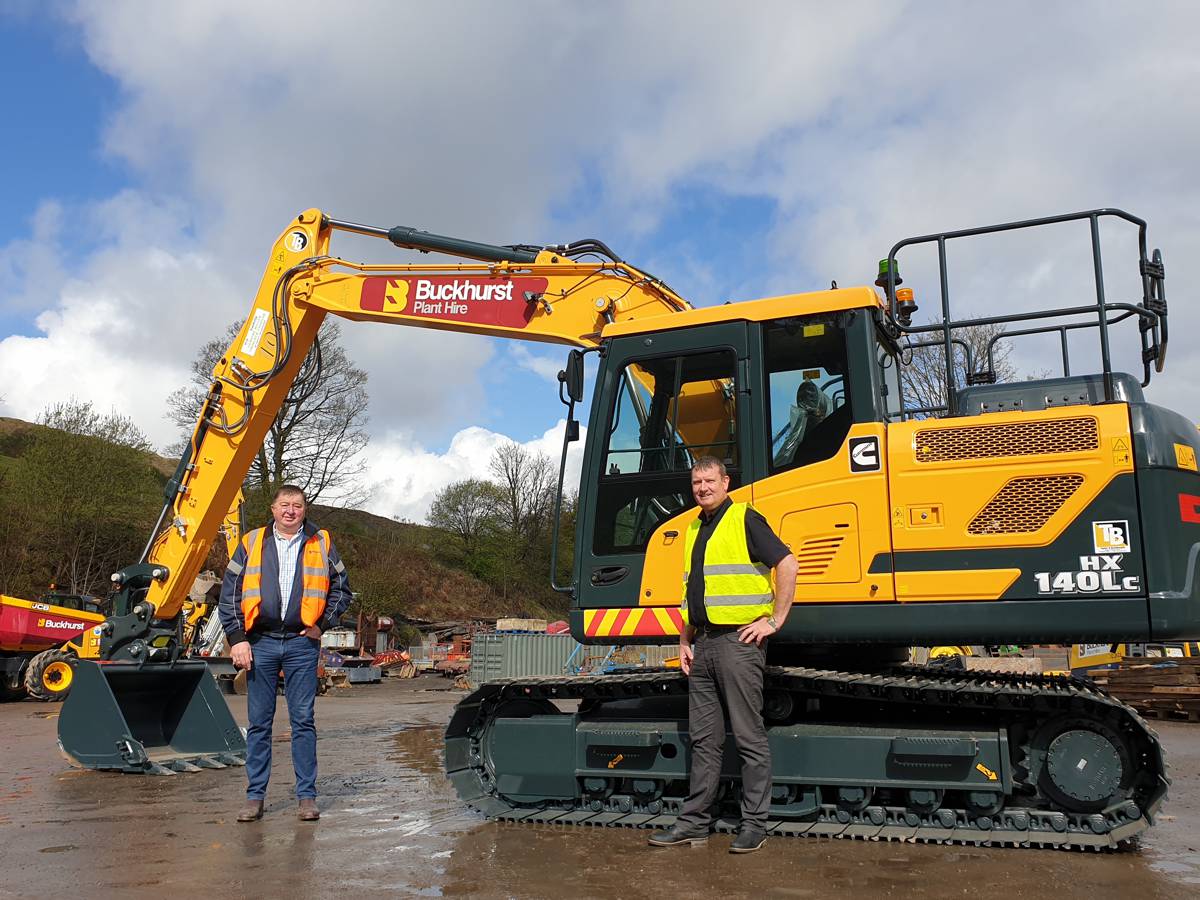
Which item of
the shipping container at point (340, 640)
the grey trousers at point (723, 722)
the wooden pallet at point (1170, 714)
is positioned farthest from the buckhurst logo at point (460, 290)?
the shipping container at point (340, 640)

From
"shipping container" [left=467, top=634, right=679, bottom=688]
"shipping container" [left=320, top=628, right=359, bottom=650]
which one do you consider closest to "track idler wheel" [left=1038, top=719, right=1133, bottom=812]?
"shipping container" [left=467, top=634, right=679, bottom=688]

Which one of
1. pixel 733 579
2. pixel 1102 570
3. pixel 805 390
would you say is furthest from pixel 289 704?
pixel 1102 570

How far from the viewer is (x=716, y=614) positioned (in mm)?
4891

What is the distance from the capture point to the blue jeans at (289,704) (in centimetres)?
555

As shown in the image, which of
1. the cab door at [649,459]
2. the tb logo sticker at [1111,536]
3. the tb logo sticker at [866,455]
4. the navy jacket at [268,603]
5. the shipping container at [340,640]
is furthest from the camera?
the shipping container at [340,640]

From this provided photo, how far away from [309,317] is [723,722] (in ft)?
17.6

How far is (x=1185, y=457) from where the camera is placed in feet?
16.0

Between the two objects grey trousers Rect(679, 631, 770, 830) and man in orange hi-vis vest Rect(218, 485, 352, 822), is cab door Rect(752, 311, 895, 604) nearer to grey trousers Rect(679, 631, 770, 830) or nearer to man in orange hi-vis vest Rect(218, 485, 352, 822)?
grey trousers Rect(679, 631, 770, 830)

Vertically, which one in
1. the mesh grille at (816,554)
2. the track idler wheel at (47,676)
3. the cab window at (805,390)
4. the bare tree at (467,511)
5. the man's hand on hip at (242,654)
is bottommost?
the track idler wheel at (47,676)

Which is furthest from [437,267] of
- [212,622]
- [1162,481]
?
[212,622]

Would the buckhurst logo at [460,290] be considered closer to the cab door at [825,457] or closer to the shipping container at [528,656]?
the cab door at [825,457]

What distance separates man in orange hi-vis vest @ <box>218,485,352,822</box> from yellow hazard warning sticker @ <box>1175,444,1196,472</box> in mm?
4529

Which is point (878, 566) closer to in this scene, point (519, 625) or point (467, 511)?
point (519, 625)

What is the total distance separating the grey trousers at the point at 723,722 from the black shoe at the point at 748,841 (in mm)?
32
